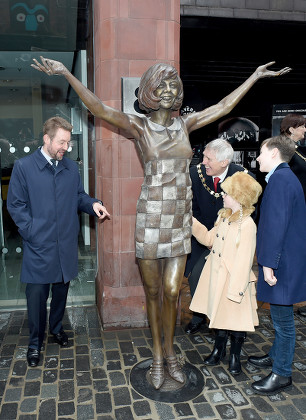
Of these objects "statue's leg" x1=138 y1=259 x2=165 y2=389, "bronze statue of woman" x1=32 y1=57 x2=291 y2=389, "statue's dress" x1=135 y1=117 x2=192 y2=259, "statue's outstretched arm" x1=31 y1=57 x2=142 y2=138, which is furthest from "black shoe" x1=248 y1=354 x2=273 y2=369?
"statue's outstretched arm" x1=31 y1=57 x2=142 y2=138

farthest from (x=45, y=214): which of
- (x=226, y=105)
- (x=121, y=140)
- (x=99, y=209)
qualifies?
(x=226, y=105)

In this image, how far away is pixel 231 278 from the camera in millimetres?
3193

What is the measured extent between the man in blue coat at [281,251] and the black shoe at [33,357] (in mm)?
1873

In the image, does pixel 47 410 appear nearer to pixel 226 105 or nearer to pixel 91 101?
pixel 91 101

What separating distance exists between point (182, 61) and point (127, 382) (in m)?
5.19

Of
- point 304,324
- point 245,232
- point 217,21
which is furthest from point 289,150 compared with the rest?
point 217,21

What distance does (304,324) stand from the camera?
4488 mm

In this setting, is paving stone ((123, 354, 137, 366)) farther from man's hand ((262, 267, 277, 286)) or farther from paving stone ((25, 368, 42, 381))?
man's hand ((262, 267, 277, 286))

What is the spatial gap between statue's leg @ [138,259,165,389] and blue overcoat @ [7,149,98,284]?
0.83 m

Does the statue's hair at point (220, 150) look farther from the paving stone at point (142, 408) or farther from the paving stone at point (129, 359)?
the paving stone at point (142, 408)

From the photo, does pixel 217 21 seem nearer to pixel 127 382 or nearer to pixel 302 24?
pixel 302 24

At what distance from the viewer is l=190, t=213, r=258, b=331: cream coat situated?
318 centimetres

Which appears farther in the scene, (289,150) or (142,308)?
(142,308)

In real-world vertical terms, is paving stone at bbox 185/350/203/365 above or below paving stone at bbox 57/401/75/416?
above
